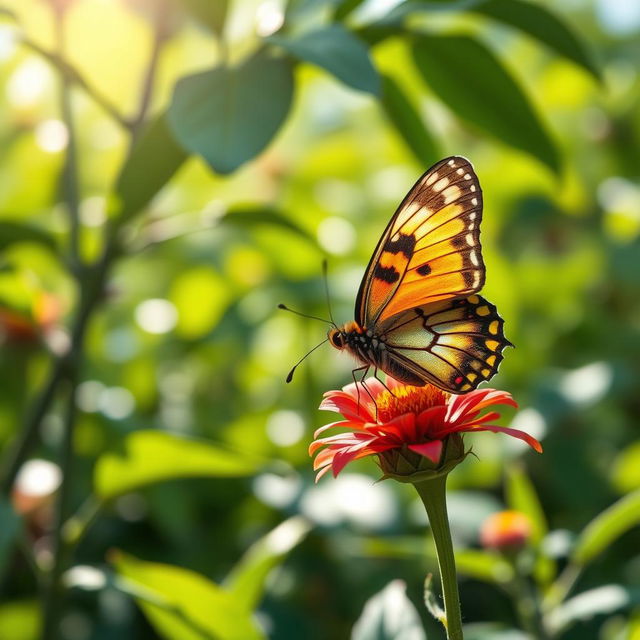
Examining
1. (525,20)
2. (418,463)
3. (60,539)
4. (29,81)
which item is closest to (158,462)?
(60,539)

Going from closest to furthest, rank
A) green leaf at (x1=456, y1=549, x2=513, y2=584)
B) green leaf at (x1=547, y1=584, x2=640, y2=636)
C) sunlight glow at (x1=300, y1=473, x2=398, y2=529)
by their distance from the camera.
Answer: green leaf at (x1=547, y1=584, x2=640, y2=636) → green leaf at (x1=456, y1=549, x2=513, y2=584) → sunlight glow at (x1=300, y1=473, x2=398, y2=529)

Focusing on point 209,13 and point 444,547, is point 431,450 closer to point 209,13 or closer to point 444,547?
point 444,547

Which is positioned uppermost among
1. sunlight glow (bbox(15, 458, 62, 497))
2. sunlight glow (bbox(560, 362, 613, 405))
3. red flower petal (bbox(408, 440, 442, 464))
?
red flower petal (bbox(408, 440, 442, 464))

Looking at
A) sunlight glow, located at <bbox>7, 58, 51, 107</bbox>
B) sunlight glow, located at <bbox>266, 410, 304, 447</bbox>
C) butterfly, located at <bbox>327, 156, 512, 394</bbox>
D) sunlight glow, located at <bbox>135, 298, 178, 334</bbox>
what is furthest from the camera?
sunlight glow, located at <bbox>7, 58, 51, 107</bbox>

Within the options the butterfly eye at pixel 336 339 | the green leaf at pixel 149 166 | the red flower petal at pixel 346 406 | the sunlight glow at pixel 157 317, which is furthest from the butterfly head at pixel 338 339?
Result: the sunlight glow at pixel 157 317

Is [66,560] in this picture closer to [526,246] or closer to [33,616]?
[33,616]

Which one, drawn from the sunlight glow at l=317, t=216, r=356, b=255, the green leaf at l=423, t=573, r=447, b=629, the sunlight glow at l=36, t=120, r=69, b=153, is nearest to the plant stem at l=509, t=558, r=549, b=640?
the green leaf at l=423, t=573, r=447, b=629

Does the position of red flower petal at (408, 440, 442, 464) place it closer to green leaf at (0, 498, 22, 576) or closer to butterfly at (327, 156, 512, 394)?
butterfly at (327, 156, 512, 394)

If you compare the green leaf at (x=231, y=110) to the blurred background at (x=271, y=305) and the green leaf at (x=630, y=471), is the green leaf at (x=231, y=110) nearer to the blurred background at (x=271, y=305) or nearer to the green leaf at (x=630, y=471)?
the blurred background at (x=271, y=305)

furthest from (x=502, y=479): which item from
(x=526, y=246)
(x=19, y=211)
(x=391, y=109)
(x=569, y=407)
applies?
(x=19, y=211)

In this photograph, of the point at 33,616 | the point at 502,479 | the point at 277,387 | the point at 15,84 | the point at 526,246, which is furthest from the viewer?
the point at 526,246
